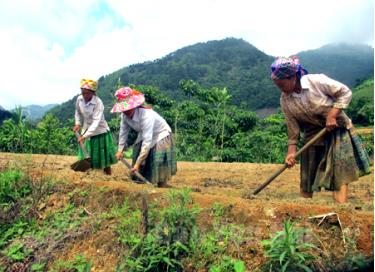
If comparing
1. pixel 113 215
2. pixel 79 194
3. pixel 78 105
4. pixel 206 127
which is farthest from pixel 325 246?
pixel 206 127

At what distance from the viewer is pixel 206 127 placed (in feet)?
47.3

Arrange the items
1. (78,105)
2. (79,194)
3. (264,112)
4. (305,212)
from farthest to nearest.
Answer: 1. (264,112)
2. (78,105)
3. (79,194)
4. (305,212)

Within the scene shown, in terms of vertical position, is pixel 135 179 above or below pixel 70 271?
above

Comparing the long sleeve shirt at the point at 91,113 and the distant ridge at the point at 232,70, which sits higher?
the distant ridge at the point at 232,70

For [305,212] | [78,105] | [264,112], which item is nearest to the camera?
[305,212]

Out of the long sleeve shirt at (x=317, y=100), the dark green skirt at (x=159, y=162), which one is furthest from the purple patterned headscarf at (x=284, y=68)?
the dark green skirt at (x=159, y=162)

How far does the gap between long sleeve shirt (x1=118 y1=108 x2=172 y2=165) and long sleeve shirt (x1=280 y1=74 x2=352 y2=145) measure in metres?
1.39

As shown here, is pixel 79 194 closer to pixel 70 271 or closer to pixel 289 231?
pixel 70 271

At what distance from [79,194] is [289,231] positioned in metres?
2.14

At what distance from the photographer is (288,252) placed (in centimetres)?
288

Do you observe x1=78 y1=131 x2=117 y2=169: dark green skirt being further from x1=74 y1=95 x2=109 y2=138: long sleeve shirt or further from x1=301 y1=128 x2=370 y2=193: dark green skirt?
x1=301 y1=128 x2=370 y2=193: dark green skirt

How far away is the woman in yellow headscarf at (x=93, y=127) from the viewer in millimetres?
5762

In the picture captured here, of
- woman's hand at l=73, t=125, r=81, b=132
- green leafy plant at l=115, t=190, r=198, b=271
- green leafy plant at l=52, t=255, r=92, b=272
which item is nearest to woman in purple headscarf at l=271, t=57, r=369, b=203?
green leafy plant at l=115, t=190, r=198, b=271

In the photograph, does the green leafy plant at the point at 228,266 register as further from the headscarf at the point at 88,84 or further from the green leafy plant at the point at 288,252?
the headscarf at the point at 88,84
